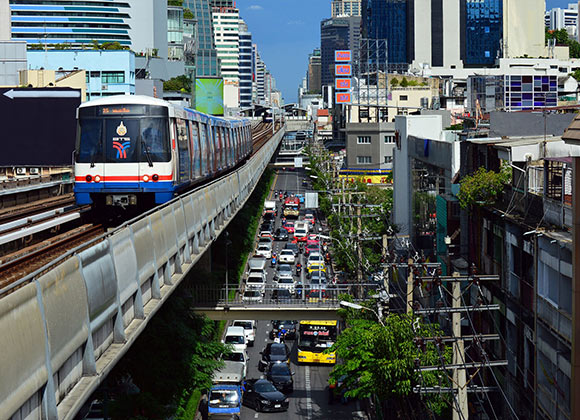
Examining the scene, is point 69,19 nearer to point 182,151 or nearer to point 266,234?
point 266,234

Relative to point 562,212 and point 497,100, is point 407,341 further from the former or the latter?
point 497,100

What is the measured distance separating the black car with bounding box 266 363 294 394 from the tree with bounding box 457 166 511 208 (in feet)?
37.4

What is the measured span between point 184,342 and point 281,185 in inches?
3376

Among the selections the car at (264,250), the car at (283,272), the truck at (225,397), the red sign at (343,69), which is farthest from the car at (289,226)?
the truck at (225,397)

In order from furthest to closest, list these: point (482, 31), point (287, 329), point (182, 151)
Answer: point (482, 31)
point (287, 329)
point (182, 151)

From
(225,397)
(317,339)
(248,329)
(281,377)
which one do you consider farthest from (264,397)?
(248,329)

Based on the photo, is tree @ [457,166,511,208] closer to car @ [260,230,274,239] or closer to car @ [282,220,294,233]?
car @ [260,230,274,239]

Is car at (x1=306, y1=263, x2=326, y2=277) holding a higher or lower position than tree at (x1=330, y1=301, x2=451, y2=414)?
lower

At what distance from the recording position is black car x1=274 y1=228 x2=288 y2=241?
67.3 m

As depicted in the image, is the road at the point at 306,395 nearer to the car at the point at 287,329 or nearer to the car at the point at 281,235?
the car at the point at 287,329

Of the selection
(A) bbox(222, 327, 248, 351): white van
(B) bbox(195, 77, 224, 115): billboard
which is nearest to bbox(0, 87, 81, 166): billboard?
(A) bbox(222, 327, 248, 351): white van

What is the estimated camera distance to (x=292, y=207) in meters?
79.8

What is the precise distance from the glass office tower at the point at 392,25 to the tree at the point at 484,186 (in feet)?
373

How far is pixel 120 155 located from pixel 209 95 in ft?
226
